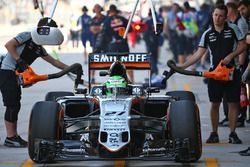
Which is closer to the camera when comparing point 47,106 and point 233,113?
point 47,106

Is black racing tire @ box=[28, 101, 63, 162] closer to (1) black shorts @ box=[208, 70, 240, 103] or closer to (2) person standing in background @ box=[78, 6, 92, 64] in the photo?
(1) black shorts @ box=[208, 70, 240, 103]

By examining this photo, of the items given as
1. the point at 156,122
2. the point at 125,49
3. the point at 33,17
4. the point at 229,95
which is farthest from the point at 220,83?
the point at 33,17

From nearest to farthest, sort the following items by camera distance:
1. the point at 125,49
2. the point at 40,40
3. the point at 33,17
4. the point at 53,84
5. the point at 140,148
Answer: the point at 140,148 → the point at 40,40 → the point at 125,49 → the point at 53,84 → the point at 33,17

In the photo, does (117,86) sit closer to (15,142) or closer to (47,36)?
(47,36)

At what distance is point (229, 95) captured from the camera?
14812 millimetres

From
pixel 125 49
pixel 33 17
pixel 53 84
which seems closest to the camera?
pixel 125 49

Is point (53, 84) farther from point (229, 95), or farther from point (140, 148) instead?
point (140, 148)

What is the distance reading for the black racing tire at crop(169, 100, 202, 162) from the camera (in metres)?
12.2

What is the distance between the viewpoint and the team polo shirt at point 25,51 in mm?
14492

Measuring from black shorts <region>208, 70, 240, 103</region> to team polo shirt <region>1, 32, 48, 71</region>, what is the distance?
90.7 inches

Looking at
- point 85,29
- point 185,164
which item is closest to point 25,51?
point 185,164

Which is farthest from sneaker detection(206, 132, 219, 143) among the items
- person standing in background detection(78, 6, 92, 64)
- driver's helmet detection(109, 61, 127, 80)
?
person standing in background detection(78, 6, 92, 64)

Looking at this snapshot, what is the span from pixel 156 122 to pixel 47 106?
4.18ft

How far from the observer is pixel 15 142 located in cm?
1472
